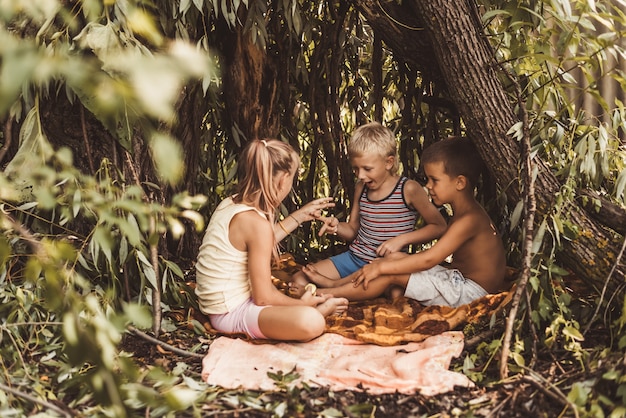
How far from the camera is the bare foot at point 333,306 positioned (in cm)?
266

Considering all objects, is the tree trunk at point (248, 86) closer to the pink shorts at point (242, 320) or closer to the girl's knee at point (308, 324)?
the pink shorts at point (242, 320)

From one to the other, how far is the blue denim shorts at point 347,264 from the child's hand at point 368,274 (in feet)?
0.91

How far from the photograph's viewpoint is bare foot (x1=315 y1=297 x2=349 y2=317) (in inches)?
105

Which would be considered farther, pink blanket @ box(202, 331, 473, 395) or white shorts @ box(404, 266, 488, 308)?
white shorts @ box(404, 266, 488, 308)

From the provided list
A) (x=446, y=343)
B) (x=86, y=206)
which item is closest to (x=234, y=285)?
(x=86, y=206)

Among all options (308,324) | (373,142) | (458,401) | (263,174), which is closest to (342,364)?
(308,324)

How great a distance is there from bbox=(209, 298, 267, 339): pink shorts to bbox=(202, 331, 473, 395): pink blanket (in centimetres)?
5

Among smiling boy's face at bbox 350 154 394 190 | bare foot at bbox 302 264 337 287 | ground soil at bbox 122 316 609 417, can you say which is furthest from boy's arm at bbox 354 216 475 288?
ground soil at bbox 122 316 609 417

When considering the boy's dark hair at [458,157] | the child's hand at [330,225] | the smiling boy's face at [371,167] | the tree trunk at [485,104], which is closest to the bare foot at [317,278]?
the child's hand at [330,225]

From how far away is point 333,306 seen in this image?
2.69 meters

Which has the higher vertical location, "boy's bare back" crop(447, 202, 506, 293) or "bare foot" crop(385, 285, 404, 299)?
"boy's bare back" crop(447, 202, 506, 293)

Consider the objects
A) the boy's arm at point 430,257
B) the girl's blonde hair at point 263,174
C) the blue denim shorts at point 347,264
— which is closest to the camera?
the girl's blonde hair at point 263,174

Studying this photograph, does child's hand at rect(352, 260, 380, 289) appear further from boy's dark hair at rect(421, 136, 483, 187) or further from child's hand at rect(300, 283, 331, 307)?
boy's dark hair at rect(421, 136, 483, 187)

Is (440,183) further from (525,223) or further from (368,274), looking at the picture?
(525,223)
